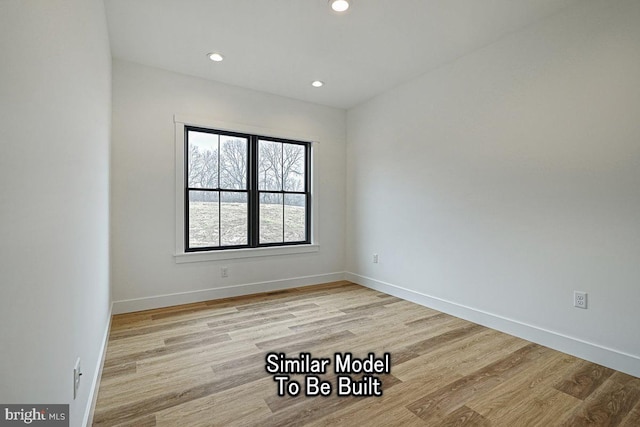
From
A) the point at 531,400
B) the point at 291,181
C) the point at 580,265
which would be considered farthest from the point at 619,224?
the point at 291,181

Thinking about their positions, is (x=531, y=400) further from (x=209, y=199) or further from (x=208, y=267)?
(x=209, y=199)

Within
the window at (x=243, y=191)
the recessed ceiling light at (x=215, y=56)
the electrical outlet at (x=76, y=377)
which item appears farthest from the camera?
the window at (x=243, y=191)

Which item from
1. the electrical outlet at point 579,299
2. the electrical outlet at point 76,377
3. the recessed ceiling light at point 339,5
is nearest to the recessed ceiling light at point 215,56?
the recessed ceiling light at point 339,5

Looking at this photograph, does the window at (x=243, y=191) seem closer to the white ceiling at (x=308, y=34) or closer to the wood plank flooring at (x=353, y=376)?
the white ceiling at (x=308, y=34)

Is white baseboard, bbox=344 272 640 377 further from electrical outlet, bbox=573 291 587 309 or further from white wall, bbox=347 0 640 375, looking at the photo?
electrical outlet, bbox=573 291 587 309

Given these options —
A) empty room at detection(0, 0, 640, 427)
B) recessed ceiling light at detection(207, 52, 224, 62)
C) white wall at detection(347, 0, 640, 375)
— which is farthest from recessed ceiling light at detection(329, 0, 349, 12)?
white wall at detection(347, 0, 640, 375)

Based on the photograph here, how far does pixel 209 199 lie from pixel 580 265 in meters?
3.75

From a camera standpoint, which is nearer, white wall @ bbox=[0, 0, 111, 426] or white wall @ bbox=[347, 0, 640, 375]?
white wall @ bbox=[0, 0, 111, 426]

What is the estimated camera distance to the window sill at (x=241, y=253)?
3.69 meters

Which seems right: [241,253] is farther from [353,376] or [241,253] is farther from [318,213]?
[353,376]

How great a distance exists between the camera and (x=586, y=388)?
2025 millimetres

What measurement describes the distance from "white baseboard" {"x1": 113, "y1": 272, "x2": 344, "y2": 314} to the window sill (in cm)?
38

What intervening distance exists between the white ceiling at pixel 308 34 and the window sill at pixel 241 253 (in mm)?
2119

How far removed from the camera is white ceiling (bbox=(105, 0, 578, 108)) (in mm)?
2510
